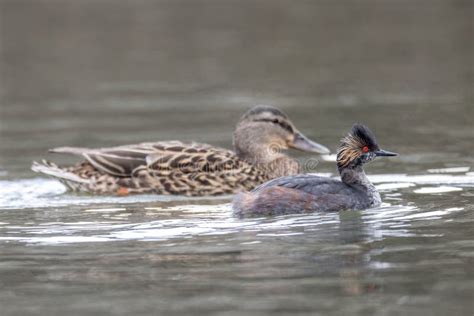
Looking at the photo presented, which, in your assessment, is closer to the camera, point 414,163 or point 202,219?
point 202,219

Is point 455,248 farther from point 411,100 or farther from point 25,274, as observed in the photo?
point 411,100

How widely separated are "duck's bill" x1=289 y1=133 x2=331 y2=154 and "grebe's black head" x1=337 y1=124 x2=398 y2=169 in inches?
73.4

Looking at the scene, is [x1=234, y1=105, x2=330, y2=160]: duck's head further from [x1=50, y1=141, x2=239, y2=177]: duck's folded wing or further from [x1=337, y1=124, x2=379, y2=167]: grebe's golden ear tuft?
[x1=337, y1=124, x2=379, y2=167]: grebe's golden ear tuft

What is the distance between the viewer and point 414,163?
14.6 meters

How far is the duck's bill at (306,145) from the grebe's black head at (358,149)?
1.86 metres

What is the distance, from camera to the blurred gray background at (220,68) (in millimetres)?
17594

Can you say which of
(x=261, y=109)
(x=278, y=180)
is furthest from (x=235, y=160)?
(x=278, y=180)

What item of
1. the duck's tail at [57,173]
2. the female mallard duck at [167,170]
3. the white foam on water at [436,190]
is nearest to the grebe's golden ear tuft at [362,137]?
the white foam on water at [436,190]

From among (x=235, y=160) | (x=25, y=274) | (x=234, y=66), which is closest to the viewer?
(x=25, y=274)

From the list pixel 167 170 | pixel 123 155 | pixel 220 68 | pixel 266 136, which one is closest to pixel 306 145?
pixel 266 136

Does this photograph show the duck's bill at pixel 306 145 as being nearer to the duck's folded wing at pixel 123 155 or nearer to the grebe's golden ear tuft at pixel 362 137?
the duck's folded wing at pixel 123 155

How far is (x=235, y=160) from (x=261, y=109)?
2.76ft

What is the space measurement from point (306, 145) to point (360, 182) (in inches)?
90.2

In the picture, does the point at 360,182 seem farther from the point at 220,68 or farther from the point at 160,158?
the point at 220,68
